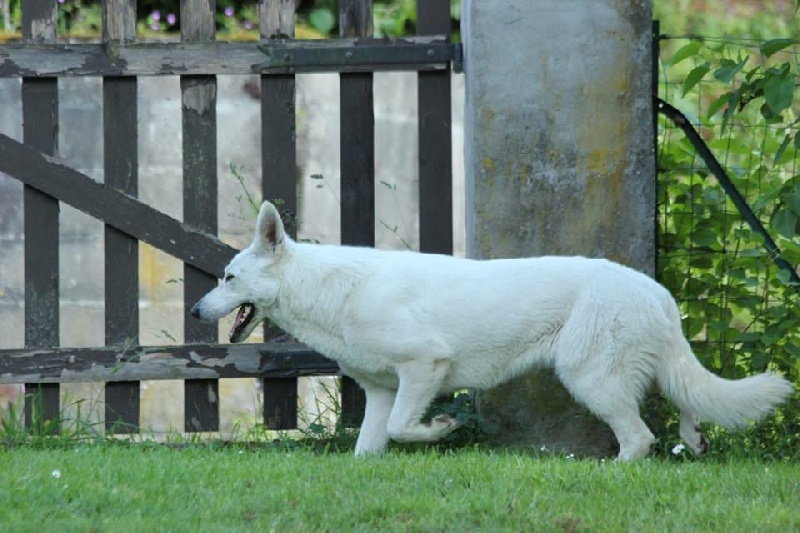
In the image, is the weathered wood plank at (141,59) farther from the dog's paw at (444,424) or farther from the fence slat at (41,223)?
the dog's paw at (444,424)

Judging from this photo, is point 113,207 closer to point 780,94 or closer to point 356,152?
point 356,152

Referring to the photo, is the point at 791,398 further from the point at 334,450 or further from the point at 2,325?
the point at 2,325

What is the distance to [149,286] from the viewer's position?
8391 millimetres

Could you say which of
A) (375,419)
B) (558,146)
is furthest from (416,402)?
(558,146)

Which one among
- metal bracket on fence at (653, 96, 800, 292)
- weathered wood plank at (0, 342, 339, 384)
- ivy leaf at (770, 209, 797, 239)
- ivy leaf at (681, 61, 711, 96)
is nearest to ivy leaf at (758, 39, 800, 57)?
ivy leaf at (681, 61, 711, 96)

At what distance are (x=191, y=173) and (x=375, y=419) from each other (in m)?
1.56

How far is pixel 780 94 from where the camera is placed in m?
5.46

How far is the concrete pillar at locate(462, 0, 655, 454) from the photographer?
6.01m

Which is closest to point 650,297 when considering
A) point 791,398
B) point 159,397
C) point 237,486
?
point 791,398

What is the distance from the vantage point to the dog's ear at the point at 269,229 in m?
5.72

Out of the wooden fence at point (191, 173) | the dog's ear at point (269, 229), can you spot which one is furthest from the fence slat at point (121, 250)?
the dog's ear at point (269, 229)

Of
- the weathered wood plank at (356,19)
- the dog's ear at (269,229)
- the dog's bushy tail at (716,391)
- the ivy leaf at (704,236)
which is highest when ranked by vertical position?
the weathered wood plank at (356,19)

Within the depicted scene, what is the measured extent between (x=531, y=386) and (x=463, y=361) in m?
0.48

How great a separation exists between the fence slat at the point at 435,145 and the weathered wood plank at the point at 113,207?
0.98m
